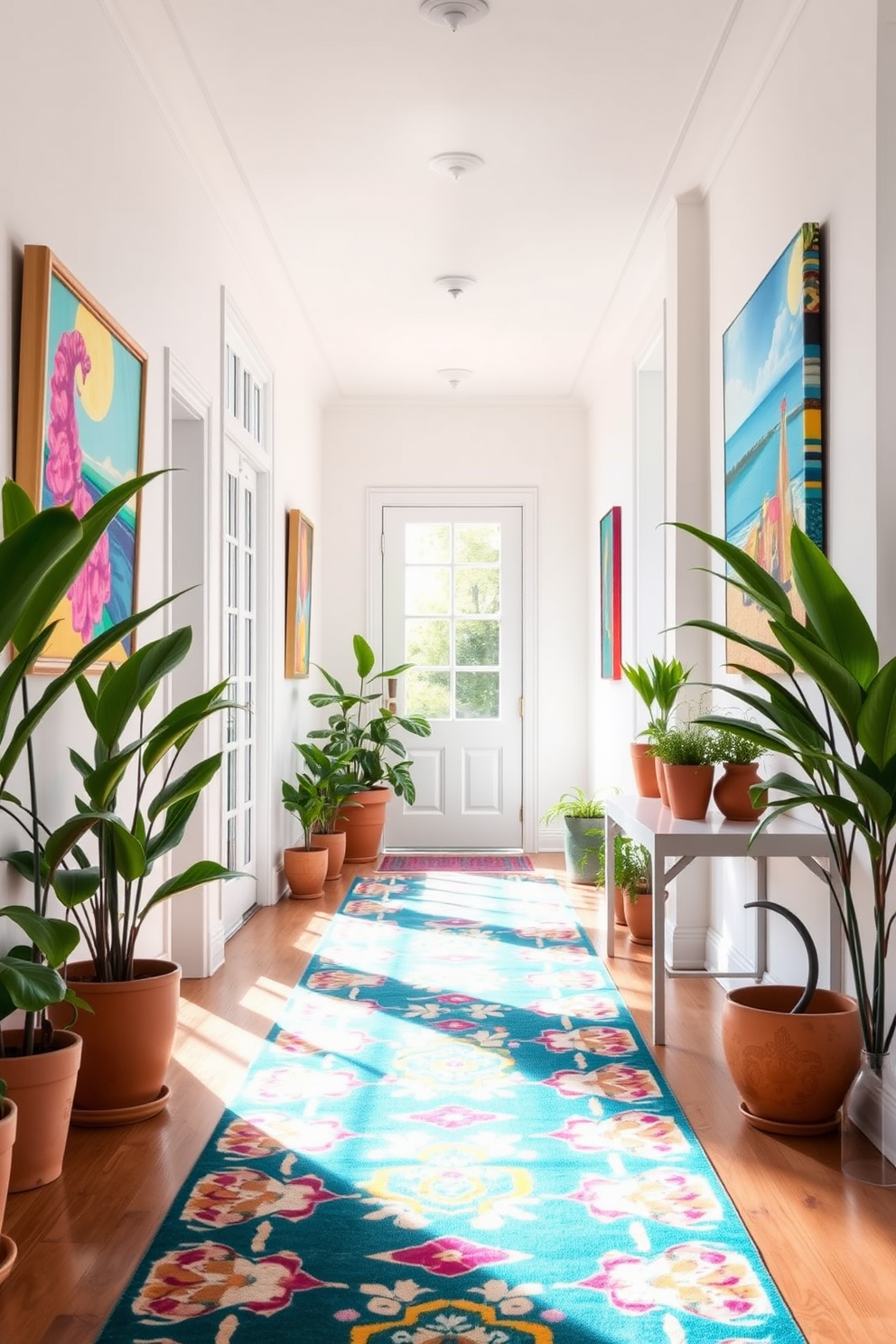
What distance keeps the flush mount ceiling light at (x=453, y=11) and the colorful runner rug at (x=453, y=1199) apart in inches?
106

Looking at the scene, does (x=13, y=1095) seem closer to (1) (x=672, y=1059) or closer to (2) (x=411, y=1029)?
(2) (x=411, y=1029)

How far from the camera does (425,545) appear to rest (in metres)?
7.18

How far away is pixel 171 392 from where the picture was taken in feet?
12.1

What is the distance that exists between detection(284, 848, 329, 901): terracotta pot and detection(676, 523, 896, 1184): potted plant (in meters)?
3.35

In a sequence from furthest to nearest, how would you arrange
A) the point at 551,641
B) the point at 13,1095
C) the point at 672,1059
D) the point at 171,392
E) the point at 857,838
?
1. the point at 551,641
2. the point at 171,392
3. the point at 672,1059
4. the point at 857,838
5. the point at 13,1095

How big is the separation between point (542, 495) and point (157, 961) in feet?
15.9

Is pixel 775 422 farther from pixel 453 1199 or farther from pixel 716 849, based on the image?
pixel 453 1199

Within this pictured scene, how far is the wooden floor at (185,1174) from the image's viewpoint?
1852mm

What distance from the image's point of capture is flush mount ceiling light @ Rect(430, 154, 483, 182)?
3.87 metres

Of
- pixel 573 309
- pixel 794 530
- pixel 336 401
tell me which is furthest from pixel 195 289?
pixel 336 401

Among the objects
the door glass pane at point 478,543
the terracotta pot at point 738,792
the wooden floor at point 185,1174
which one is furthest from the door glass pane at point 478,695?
the terracotta pot at point 738,792

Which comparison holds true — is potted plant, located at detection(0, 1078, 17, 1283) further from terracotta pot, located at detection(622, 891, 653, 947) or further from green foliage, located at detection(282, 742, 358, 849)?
green foliage, located at detection(282, 742, 358, 849)

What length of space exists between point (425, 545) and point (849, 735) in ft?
16.5

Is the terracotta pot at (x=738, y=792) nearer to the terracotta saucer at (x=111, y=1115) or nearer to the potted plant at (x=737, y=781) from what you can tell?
the potted plant at (x=737, y=781)
